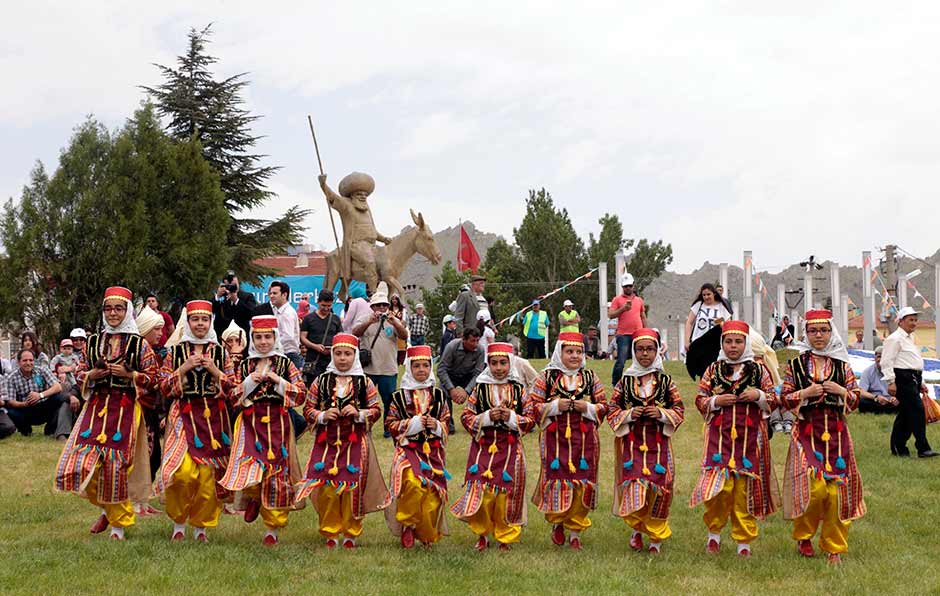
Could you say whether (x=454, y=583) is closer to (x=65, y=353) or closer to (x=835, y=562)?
(x=835, y=562)

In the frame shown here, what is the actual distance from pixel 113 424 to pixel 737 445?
466cm

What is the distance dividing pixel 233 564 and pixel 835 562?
4.12 meters

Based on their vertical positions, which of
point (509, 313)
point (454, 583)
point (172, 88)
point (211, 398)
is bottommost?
point (454, 583)

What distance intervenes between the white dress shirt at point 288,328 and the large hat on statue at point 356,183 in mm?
6221

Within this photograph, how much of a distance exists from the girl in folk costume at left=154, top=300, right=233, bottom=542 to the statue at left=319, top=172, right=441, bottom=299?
9.56 m

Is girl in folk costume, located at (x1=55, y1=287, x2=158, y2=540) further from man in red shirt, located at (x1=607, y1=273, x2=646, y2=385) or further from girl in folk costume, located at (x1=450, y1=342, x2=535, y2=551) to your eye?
man in red shirt, located at (x1=607, y1=273, x2=646, y2=385)

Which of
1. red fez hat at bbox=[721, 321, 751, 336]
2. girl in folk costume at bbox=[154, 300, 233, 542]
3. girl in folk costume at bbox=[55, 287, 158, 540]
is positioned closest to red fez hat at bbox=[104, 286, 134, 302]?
girl in folk costume at bbox=[55, 287, 158, 540]

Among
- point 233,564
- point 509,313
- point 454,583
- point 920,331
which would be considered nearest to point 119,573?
point 233,564

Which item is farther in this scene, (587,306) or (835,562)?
(587,306)

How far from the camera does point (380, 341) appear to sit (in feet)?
40.1

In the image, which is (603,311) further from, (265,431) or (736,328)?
(265,431)

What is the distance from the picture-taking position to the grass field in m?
6.66

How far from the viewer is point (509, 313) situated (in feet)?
163

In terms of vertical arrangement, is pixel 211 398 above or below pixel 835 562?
above
